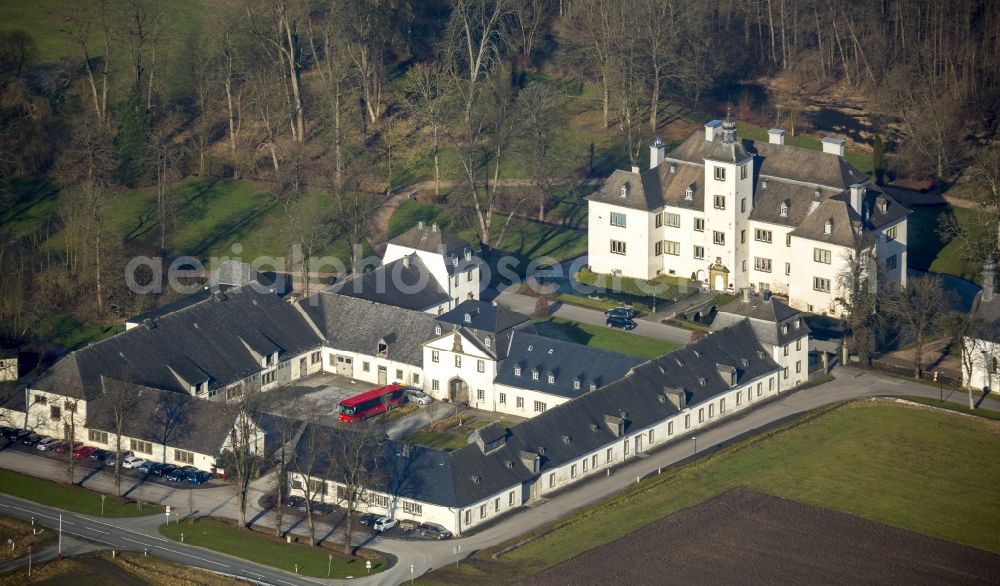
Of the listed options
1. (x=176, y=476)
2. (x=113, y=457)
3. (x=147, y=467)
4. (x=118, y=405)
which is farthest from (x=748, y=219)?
(x=113, y=457)

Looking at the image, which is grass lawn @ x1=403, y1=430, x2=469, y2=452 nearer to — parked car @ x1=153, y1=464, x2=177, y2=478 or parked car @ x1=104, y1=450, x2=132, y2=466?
parked car @ x1=153, y1=464, x2=177, y2=478

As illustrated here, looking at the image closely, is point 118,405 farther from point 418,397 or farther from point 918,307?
point 918,307

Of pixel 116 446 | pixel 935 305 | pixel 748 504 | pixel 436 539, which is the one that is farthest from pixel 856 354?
pixel 116 446

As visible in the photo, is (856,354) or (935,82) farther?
(935,82)

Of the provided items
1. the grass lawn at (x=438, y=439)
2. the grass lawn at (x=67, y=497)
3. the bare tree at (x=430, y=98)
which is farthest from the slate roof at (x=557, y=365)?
the bare tree at (x=430, y=98)

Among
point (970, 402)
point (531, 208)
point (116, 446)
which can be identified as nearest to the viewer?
point (116, 446)

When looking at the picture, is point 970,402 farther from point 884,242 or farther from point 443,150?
point 443,150

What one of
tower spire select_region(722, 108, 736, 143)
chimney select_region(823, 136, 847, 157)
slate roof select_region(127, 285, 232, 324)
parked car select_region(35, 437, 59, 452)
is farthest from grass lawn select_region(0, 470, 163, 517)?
chimney select_region(823, 136, 847, 157)
